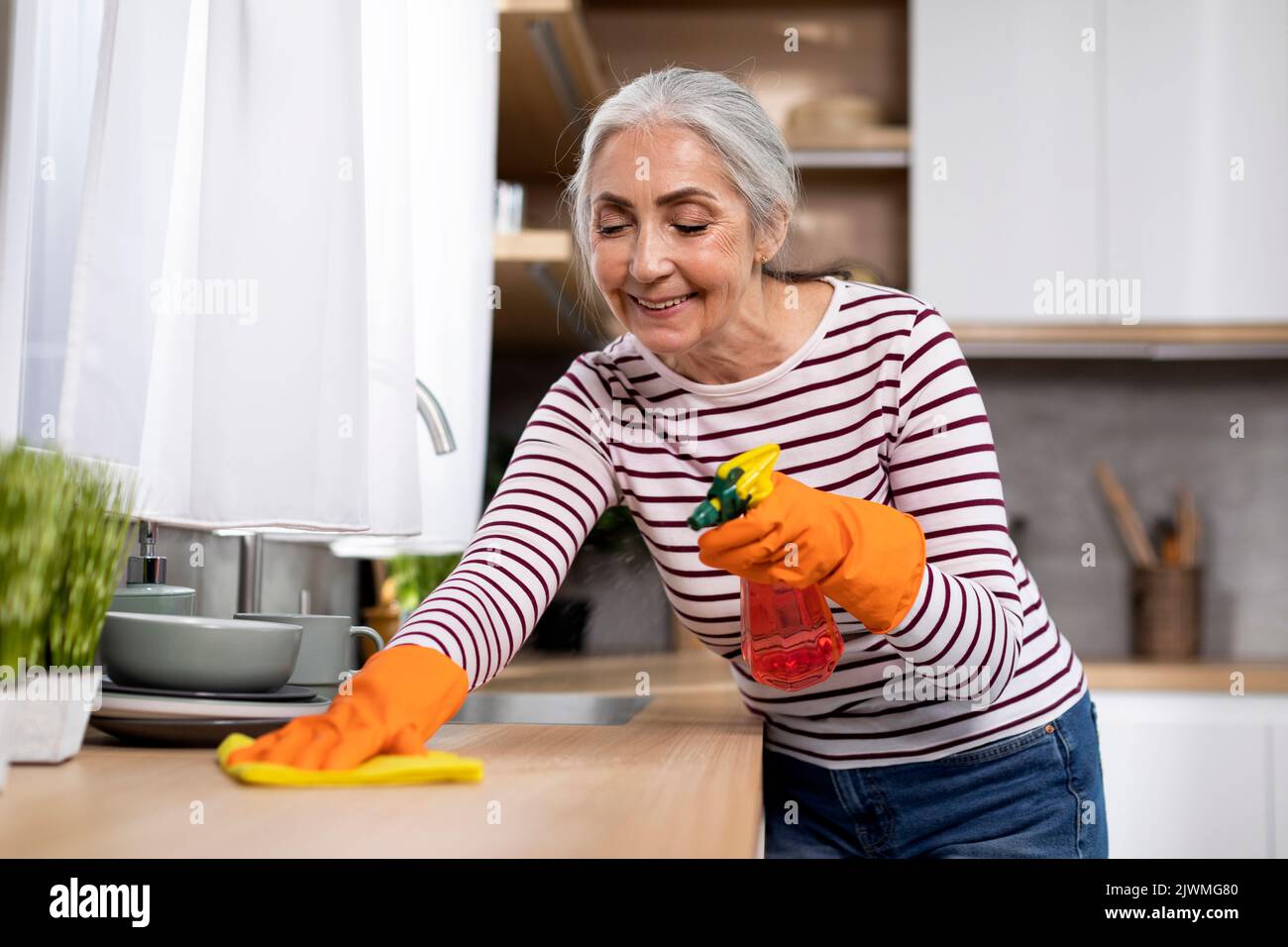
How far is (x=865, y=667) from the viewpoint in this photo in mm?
1040

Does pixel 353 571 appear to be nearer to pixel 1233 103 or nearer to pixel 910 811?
pixel 910 811

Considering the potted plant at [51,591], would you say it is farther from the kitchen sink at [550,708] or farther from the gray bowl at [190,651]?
the kitchen sink at [550,708]

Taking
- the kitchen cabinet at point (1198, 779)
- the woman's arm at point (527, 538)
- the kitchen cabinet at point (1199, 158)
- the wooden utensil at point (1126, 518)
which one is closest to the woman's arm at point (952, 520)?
the woman's arm at point (527, 538)

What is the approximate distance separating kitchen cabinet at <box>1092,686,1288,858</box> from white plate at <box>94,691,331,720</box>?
1.61 meters

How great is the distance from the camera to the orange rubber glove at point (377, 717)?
0.70 m

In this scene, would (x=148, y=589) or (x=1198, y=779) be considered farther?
(x=1198, y=779)

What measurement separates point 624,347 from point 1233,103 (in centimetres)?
171

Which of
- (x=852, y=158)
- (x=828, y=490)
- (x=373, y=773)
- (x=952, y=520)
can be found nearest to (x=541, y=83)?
(x=852, y=158)

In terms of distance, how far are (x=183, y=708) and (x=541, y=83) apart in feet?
5.06

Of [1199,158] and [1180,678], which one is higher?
[1199,158]

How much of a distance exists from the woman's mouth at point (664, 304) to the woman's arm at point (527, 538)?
137mm

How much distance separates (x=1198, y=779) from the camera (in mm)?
2033

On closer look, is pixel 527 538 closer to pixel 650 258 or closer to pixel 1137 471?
pixel 650 258

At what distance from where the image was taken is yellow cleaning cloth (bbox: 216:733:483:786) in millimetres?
671
